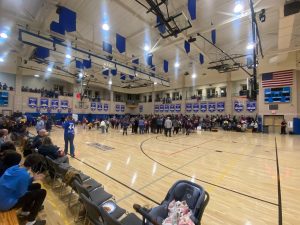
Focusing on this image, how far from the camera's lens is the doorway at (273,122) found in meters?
15.9

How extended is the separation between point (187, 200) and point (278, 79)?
18.0 meters

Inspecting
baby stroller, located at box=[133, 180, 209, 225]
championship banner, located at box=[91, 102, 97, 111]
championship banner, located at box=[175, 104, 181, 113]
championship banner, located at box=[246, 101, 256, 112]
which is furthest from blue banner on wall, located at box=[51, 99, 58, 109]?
baby stroller, located at box=[133, 180, 209, 225]

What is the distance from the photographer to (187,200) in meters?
2.15

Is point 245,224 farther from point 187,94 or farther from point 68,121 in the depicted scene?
point 187,94

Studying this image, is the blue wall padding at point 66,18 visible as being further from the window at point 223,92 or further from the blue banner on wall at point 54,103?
the window at point 223,92

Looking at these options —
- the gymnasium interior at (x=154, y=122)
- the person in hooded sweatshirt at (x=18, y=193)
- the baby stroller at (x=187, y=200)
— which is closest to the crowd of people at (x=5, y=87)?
the gymnasium interior at (x=154, y=122)

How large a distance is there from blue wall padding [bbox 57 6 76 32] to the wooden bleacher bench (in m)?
7.79

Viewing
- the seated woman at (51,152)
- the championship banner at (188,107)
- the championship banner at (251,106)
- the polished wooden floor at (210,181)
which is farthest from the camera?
the championship banner at (188,107)

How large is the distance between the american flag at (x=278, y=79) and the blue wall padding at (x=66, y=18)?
1672cm

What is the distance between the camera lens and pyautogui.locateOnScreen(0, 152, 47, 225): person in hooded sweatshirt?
2193mm

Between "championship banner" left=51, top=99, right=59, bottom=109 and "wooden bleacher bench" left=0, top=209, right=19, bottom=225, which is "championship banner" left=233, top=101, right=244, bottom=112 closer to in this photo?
"wooden bleacher bench" left=0, top=209, right=19, bottom=225

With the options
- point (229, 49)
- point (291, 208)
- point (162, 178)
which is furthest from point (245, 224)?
point (229, 49)

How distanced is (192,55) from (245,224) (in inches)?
631

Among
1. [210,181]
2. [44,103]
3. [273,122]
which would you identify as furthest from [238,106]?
[44,103]
